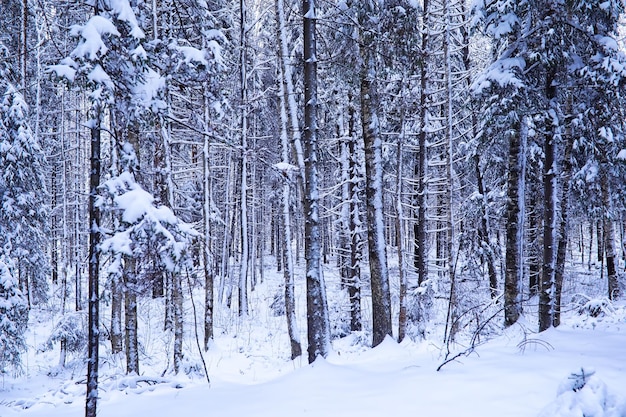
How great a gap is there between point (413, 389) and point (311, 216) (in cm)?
429

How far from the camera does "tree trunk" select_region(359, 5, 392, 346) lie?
923cm

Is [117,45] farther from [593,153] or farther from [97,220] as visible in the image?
[593,153]

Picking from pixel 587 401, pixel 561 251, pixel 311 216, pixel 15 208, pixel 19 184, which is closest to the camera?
pixel 587 401

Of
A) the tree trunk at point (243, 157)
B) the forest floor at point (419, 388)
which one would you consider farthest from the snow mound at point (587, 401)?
the tree trunk at point (243, 157)

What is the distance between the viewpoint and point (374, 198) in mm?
9422

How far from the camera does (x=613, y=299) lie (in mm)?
15812

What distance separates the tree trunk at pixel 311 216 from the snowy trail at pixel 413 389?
5.55 ft

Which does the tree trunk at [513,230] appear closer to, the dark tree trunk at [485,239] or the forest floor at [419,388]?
the forest floor at [419,388]

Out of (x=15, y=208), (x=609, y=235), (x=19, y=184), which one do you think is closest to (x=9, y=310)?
(x=15, y=208)

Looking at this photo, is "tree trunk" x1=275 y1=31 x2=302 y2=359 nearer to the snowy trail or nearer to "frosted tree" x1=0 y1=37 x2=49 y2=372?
the snowy trail

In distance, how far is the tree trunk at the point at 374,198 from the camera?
9.23 meters

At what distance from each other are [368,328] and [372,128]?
959 cm

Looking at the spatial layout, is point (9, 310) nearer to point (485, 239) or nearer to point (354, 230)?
point (354, 230)

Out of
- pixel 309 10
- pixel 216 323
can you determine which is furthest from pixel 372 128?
pixel 216 323
